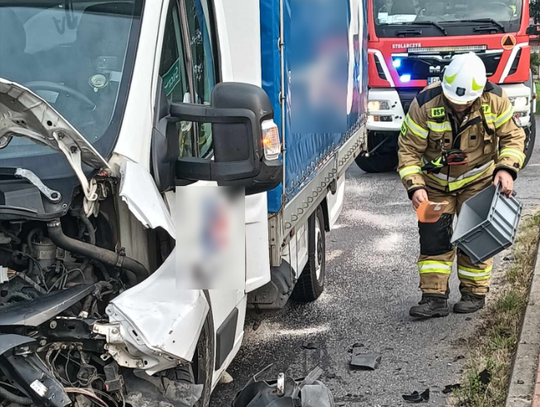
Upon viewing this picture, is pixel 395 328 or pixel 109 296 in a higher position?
pixel 109 296

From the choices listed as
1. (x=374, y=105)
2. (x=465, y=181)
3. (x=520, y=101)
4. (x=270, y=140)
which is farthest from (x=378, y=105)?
(x=270, y=140)

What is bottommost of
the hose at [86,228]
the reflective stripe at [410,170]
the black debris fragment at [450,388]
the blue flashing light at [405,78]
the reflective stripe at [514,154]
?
the black debris fragment at [450,388]

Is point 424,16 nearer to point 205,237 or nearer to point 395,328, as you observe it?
point 395,328

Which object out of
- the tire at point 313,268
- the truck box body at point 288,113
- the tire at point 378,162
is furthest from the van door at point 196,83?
the tire at point 378,162

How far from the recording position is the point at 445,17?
10.1 m

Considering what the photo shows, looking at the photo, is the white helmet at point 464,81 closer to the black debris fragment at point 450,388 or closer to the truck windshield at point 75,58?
the black debris fragment at point 450,388

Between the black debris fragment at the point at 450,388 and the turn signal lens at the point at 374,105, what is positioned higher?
the turn signal lens at the point at 374,105

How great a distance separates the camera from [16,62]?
2.97m

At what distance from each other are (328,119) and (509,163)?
122 centimetres

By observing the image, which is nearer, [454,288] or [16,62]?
[16,62]

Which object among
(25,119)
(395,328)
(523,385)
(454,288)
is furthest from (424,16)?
(25,119)

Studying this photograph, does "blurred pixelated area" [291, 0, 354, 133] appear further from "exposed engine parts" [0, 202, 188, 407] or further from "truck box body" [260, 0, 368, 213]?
"exposed engine parts" [0, 202, 188, 407]

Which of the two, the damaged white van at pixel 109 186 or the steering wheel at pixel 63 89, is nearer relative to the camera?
the damaged white van at pixel 109 186

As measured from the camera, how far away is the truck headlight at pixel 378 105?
10.6 meters
